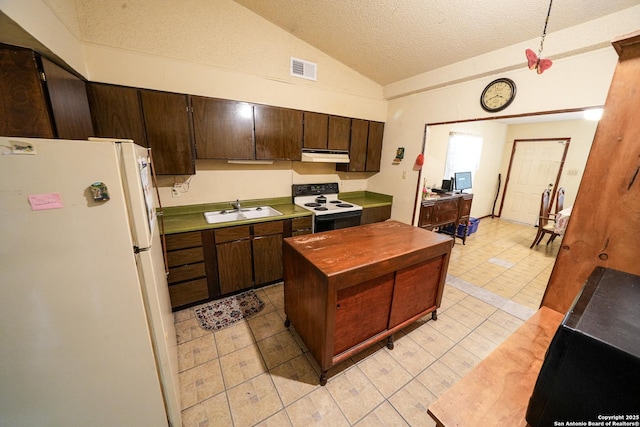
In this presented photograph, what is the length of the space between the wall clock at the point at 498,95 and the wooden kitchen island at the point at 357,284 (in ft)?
5.35

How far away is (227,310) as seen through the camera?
2316 mm

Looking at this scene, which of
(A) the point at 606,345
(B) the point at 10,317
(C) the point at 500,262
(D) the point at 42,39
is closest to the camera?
(A) the point at 606,345

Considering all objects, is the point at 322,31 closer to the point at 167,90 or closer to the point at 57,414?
the point at 167,90

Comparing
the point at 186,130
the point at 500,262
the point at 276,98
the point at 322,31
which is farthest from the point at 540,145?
the point at 186,130

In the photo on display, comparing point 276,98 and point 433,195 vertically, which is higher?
point 276,98

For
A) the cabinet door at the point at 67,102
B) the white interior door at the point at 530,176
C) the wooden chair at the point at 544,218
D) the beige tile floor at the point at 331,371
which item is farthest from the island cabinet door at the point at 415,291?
the white interior door at the point at 530,176

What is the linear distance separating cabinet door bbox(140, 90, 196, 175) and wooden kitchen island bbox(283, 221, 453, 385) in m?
1.46

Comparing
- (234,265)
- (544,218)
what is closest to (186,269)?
(234,265)

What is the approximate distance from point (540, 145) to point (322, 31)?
5790 millimetres

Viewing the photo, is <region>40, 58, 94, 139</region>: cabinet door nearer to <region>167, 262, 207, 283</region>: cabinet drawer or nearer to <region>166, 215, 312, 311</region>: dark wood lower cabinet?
<region>166, 215, 312, 311</region>: dark wood lower cabinet

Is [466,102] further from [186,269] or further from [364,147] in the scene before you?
[186,269]

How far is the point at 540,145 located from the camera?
5184 mm

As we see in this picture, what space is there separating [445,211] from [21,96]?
4539mm

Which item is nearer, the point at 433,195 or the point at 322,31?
the point at 322,31
